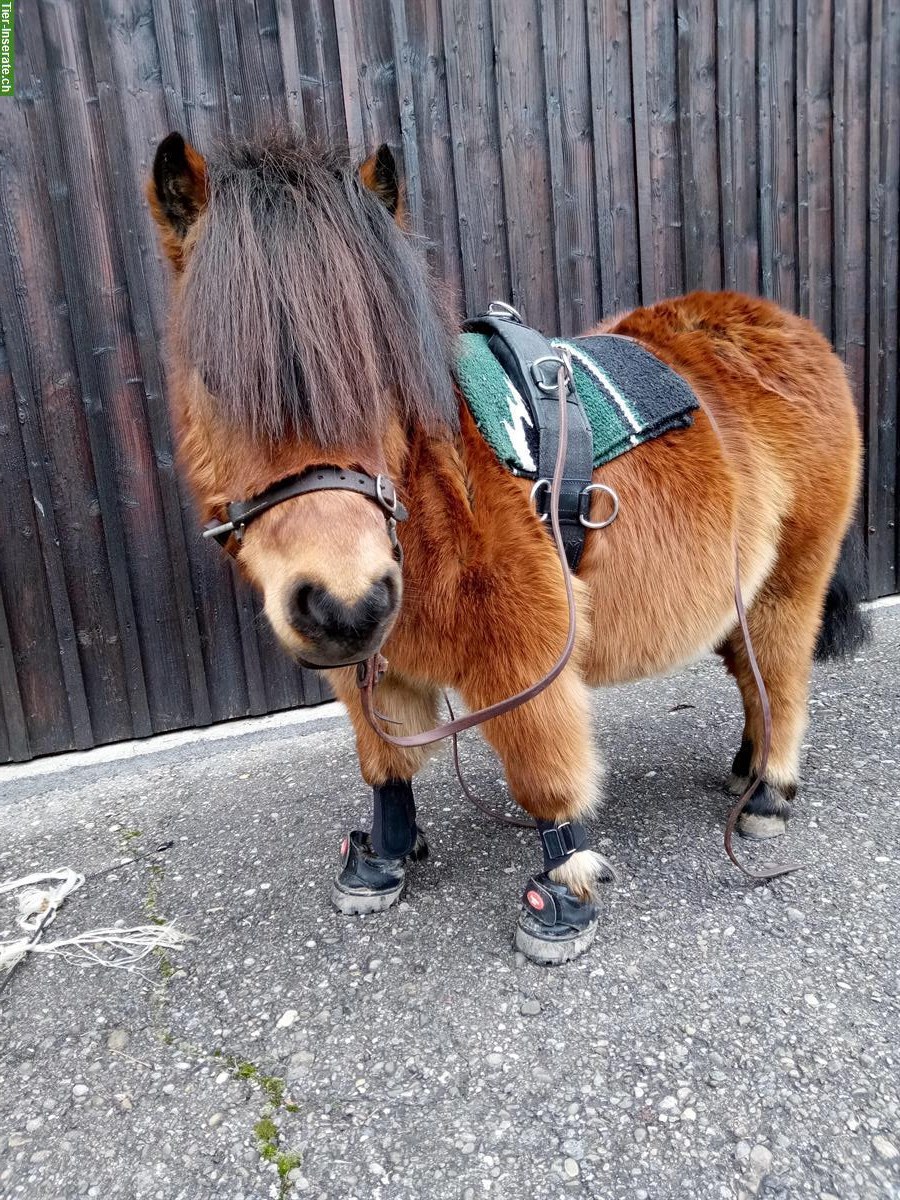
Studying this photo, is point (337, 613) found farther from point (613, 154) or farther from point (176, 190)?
point (613, 154)

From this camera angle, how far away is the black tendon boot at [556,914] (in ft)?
6.31

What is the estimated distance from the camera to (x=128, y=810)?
2973 millimetres

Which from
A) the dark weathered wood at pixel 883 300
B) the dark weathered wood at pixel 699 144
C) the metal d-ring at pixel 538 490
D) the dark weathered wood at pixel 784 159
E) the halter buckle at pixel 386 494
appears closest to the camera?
the halter buckle at pixel 386 494

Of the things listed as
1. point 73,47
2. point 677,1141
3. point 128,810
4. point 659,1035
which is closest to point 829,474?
point 659,1035

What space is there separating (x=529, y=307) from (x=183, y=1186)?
3.49 meters

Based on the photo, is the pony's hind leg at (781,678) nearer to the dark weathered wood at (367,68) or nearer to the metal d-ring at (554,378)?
the metal d-ring at (554,378)

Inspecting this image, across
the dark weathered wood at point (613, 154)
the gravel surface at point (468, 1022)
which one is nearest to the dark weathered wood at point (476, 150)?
the dark weathered wood at point (613, 154)

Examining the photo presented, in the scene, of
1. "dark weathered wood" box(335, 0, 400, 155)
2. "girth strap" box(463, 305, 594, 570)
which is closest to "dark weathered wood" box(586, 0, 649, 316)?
"dark weathered wood" box(335, 0, 400, 155)

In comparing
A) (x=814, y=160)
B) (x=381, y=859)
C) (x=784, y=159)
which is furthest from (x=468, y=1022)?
(x=814, y=160)

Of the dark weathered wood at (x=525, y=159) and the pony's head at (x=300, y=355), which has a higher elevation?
the dark weathered wood at (x=525, y=159)

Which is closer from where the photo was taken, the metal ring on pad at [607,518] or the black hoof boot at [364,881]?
the metal ring on pad at [607,518]

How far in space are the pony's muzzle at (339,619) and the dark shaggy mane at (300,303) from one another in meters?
0.31

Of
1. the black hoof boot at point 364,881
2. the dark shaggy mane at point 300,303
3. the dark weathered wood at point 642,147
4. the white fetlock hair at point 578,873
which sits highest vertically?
the dark weathered wood at point 642,147

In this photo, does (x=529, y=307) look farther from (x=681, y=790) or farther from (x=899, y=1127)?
(x=899, y=1127)
